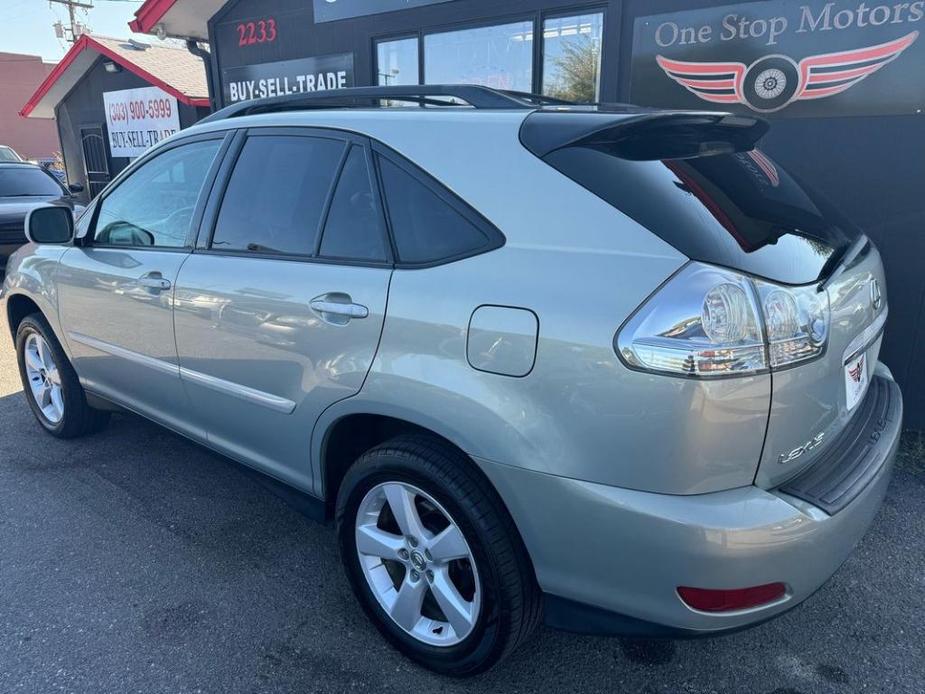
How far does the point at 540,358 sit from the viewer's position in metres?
1.76

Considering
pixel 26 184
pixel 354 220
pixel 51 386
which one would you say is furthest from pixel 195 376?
pixel 26 184

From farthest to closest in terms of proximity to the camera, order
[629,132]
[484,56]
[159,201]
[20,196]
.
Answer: [20,196]
[484,56]
[159,201]
[629,132]

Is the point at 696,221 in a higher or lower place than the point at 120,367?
higher

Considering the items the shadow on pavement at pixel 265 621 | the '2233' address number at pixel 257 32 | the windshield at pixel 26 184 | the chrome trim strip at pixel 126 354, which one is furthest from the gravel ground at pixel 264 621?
the windshield at pixel 26 184

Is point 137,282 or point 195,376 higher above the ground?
point 137,282

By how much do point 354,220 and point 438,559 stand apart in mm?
1176

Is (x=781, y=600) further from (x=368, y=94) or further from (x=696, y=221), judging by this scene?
(x=368, y=94)

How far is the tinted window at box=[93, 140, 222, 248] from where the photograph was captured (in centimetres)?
301

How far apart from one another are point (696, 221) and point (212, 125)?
2234 mm

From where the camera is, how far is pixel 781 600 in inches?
70.0

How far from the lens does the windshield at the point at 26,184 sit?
33.6ft

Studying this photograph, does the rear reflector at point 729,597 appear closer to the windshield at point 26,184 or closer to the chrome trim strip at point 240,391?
the chrome trim strip at point 240,391

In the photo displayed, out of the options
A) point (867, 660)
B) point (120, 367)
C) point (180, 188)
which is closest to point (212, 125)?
point (180, 188)

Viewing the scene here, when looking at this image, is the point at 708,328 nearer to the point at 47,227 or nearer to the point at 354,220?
the point at 354,220
